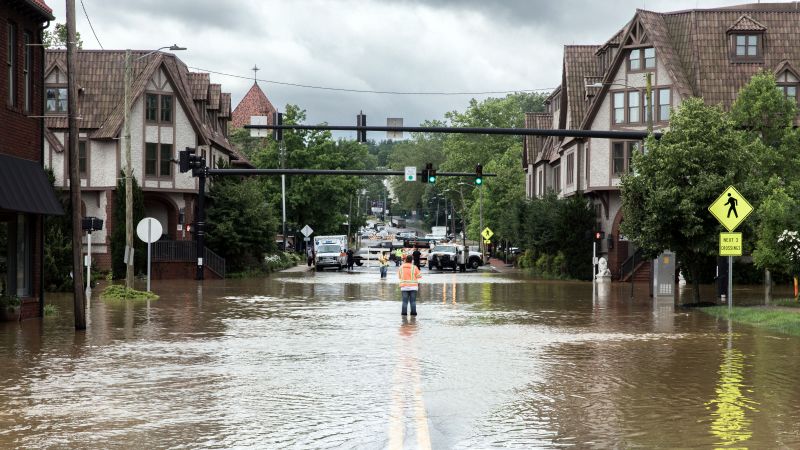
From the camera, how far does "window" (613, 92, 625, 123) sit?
53828 millimetres

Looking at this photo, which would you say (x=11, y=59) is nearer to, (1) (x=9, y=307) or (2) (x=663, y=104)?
(1) (x=9, y=307)

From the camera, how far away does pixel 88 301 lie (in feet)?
108

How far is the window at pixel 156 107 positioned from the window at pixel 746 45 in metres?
29.4

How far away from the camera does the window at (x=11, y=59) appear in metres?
24.0

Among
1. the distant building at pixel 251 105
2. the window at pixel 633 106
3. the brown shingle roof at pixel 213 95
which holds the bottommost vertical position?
the window at pixel 633 106

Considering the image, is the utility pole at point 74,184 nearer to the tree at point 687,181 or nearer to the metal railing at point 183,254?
the tree at point 687,181

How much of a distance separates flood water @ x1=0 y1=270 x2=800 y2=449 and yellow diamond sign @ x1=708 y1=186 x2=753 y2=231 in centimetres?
273

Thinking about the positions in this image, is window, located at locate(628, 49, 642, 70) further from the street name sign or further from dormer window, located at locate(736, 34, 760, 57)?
the street name sign

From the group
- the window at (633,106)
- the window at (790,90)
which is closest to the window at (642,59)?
the window at (633,106)

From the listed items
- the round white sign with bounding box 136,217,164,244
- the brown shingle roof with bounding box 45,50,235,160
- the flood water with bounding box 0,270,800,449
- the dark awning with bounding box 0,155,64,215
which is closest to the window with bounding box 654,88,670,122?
the brown shingle roof with bounding box 45,50,235,160

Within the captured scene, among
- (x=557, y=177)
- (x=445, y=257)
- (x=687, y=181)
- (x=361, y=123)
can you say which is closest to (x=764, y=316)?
(x=687, y=181)

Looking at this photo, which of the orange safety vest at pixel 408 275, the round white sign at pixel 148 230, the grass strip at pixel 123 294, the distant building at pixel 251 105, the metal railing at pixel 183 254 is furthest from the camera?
the distant building at pixel 251 105

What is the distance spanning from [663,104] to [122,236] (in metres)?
27.7

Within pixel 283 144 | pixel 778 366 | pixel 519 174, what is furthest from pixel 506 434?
pixel 519 174
